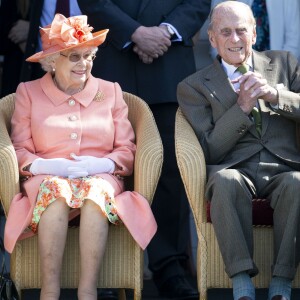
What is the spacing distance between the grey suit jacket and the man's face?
0.10 meters

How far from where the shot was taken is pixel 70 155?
6.41m

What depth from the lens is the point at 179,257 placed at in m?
7.10

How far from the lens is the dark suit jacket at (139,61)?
7.18 m

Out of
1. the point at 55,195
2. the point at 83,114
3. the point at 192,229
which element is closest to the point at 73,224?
the point at 55,195

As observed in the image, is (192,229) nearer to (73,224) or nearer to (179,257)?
(179,257)

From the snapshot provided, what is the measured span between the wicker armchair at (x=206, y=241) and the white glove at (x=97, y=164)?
1.19 ft

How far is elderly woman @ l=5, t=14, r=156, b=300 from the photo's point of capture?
19.9 ft

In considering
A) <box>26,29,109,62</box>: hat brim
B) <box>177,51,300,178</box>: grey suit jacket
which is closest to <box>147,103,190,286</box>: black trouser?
<box>177,51,300,178</box>: grey suit jacket

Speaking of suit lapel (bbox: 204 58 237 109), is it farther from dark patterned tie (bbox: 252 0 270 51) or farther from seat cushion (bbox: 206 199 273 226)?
dark patterned tie (bbox: 252 0 270 51)

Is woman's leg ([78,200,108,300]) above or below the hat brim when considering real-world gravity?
below

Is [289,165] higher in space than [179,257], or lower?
higher

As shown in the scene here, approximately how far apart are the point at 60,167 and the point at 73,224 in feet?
0.98

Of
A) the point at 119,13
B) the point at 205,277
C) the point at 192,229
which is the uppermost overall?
the point at 119,13

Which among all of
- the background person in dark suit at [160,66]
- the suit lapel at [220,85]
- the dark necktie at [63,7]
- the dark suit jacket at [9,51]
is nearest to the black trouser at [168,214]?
the background person in dark suit at [160,66]
